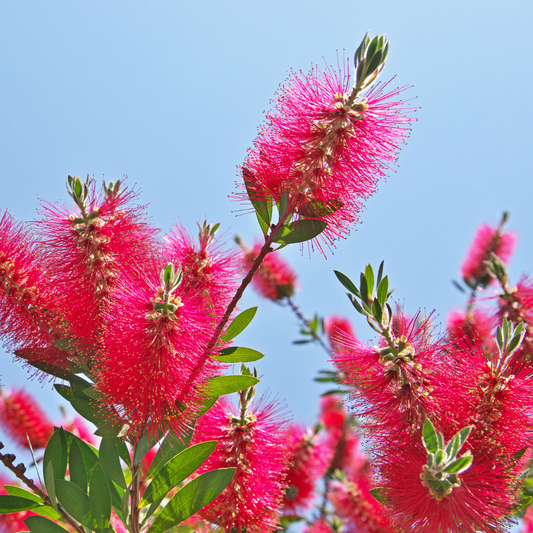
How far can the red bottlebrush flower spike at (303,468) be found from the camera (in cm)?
315

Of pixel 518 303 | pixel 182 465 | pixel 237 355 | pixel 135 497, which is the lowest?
pixel 135 497

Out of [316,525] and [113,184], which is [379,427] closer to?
[113,184]

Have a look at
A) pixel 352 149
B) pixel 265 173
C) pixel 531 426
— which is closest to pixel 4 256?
pixel 265 173

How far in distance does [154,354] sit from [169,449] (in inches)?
19.7

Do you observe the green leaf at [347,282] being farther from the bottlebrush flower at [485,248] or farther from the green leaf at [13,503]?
the bottlebrush flower at [485,248]

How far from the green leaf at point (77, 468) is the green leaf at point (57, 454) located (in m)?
0.03

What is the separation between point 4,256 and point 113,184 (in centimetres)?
49

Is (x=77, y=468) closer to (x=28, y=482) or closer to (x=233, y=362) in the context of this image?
(x=28, y=482)

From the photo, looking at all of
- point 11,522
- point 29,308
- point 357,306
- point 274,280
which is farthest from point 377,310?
point 274,280

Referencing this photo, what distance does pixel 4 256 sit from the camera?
1.74m

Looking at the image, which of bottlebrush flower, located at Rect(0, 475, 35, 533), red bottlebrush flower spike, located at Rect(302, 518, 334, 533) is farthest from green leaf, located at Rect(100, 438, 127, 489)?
red bottlebrush flower spike, located at Rect(302, 518, 334, 533)

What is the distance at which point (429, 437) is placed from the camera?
1.23 meters

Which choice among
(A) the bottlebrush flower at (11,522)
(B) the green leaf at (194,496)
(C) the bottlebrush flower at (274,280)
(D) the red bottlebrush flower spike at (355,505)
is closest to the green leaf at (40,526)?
(B) the green leaf at (194,496)

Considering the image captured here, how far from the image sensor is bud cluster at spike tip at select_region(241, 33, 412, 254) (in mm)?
1663
